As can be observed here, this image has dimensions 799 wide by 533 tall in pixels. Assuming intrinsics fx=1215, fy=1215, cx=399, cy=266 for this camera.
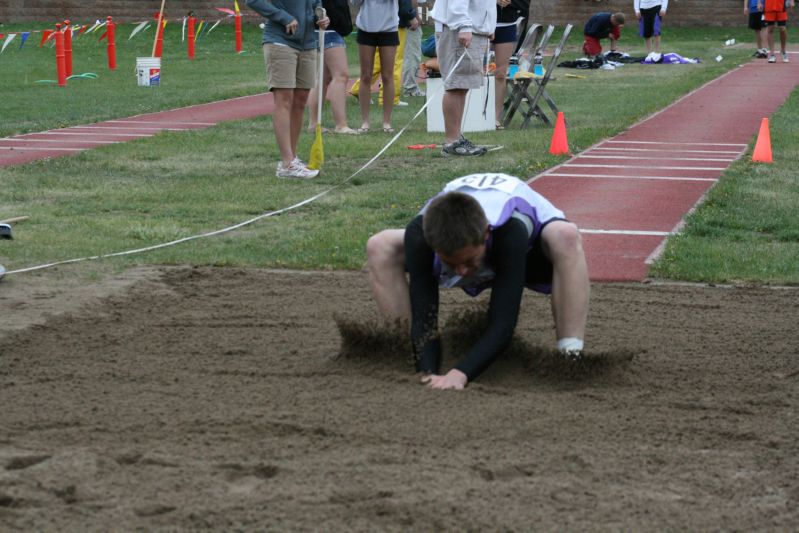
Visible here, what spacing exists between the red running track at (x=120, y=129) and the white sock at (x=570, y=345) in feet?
24.7

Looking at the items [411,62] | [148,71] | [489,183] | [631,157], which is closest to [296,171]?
[631,157]

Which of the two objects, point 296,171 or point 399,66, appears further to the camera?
point 399,66

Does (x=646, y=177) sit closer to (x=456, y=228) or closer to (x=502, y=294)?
(x=502, y=294)

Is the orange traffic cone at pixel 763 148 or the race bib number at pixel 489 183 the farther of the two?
the orange traffic cone at pixel 763 148

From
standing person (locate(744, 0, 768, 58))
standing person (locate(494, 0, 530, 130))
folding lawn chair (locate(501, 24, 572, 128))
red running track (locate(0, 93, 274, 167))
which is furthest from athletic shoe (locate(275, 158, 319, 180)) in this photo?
standing person (locate(744, 0, 768, 58))

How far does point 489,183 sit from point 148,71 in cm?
1655

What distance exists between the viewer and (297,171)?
998 cm

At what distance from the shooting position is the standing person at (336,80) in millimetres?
12414

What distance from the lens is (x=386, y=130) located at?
13.1 meters

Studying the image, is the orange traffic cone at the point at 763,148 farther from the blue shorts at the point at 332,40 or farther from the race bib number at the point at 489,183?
the race bib number at the point at 489,183

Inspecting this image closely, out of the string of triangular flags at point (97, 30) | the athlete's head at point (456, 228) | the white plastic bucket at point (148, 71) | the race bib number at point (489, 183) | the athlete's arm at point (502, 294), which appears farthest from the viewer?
the string of triangular flags at point (97, 30)

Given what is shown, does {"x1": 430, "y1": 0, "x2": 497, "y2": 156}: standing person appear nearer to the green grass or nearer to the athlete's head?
the green grass

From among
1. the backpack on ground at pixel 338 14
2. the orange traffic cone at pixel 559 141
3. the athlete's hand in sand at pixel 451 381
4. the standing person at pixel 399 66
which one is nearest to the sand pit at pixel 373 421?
the athlete's hand in sand at pixel 451 381

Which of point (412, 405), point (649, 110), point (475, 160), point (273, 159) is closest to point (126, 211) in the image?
point (273, 159)
